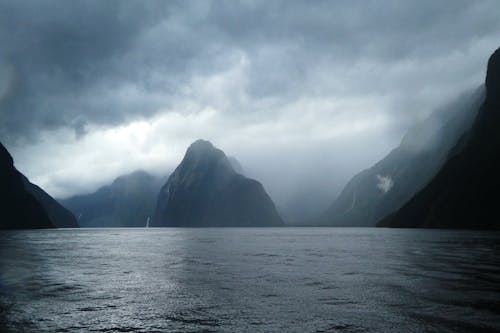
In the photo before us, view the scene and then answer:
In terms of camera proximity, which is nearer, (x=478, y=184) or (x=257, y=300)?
(x=257, y=300)

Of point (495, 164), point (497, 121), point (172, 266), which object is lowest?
point (172, 266)

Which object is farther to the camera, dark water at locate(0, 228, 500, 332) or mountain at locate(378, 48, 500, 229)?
mountain at locate(378, 48, 500, 229)

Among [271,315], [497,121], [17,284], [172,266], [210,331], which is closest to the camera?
[210,331]

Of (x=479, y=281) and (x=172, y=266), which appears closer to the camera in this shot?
(x=479, y=281)

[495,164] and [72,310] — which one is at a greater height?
[495,164]

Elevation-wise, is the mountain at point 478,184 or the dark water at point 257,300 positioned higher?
the mountain at point 478,184

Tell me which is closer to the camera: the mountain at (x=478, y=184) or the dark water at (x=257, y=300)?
the dark water at (x=257, y=300)

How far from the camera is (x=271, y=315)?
60.4 feet

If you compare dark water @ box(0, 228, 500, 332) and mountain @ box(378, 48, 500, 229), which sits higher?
mountain @ box(378, 48, 500, 229)

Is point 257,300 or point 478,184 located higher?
point 478,184

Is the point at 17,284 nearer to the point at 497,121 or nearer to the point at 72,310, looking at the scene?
the point at 72,310

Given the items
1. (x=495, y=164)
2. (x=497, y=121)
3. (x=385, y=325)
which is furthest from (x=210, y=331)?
(x=497, y=121)

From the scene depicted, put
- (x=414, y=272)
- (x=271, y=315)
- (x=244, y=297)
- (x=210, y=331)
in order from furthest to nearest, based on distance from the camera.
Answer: (x=414, y=272)
(x=244, y=297)
(x=271, y=315)
(x=210, y=331)

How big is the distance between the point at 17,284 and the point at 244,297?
1879cm
